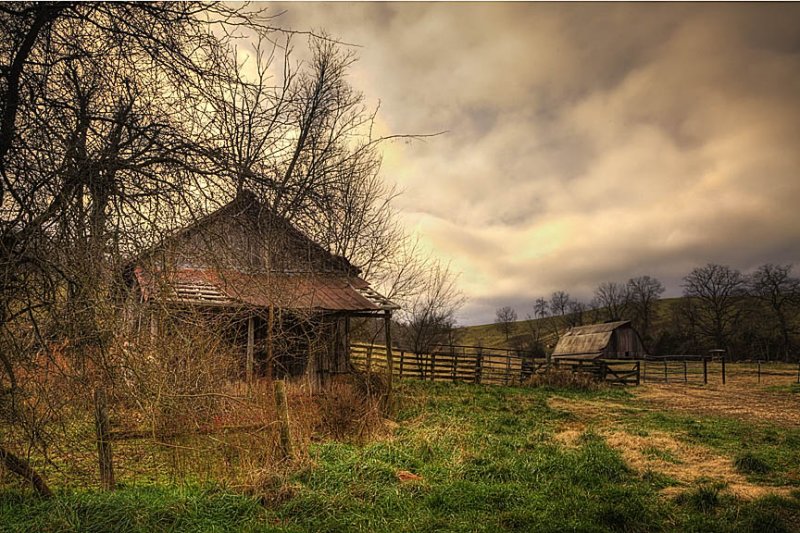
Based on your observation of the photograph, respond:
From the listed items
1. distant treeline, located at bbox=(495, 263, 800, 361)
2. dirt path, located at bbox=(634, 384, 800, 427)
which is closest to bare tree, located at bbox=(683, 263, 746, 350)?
distant treeline, located at bbox=(495, 263, 800, 361)

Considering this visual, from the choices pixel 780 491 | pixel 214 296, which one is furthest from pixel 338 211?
pixel 214 296

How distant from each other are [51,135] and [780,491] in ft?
29.5

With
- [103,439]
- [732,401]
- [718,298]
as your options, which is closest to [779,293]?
[718,298]

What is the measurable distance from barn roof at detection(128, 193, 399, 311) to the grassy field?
2159 mm

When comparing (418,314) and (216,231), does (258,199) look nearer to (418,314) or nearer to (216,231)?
(216,231)

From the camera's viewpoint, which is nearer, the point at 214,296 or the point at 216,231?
the point at 216,231

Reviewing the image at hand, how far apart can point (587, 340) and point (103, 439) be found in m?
45.5

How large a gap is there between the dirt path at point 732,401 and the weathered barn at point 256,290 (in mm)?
10839

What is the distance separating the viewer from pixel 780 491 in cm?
659

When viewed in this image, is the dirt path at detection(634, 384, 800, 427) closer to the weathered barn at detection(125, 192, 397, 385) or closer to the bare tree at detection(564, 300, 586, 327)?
the weathered barn at detection(125, 192, 397, 385)

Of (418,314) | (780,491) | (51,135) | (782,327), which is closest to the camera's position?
(51,135)

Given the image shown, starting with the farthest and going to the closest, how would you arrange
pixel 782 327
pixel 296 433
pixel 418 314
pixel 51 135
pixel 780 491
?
1. pixel 782 327
2. pixel 418 314
3. pixel 296 433
4. pixel 780 491
5. pixel 51 135

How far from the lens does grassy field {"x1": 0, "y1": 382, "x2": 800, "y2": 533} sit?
5.01 m

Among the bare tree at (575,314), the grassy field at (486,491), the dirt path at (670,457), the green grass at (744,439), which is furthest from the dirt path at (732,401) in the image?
the bare tree at (575,314)
